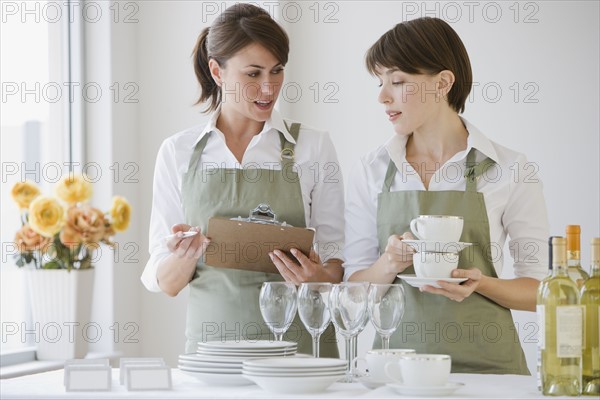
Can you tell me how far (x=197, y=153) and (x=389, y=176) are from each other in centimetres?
60

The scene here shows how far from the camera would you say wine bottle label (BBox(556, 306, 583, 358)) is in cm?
172

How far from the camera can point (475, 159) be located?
2600mm

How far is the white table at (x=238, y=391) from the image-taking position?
177cm

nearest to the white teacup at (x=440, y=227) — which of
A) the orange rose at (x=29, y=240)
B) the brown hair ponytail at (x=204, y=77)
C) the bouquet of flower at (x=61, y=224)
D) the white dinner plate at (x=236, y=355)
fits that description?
the white dinner plate at (x=236, y=355)

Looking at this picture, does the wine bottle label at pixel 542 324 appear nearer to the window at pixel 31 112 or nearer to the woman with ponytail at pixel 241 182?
the woman with ponytail at pixel 241 182

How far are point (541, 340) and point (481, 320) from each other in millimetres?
742

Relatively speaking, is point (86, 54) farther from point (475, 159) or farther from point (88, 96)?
point (475, 159)

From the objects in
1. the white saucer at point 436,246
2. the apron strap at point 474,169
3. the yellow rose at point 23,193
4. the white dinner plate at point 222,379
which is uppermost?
the apron strap at point 474,169

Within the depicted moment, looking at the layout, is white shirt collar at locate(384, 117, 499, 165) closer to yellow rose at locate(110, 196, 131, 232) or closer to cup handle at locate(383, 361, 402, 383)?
cup handle at locate(383, 361, 402, 383)

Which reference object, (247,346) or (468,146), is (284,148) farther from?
(247,346)

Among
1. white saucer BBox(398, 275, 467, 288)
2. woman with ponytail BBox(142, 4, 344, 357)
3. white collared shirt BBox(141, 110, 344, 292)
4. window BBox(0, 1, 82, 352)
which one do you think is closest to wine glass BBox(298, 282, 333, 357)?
white saucer BBox(398, 275, 467, 288)

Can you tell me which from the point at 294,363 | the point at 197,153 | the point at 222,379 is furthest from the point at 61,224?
the point at 294,363

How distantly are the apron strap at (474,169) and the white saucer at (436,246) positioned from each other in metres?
0.44

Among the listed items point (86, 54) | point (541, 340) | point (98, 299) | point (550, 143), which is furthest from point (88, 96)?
point (541, 340)
